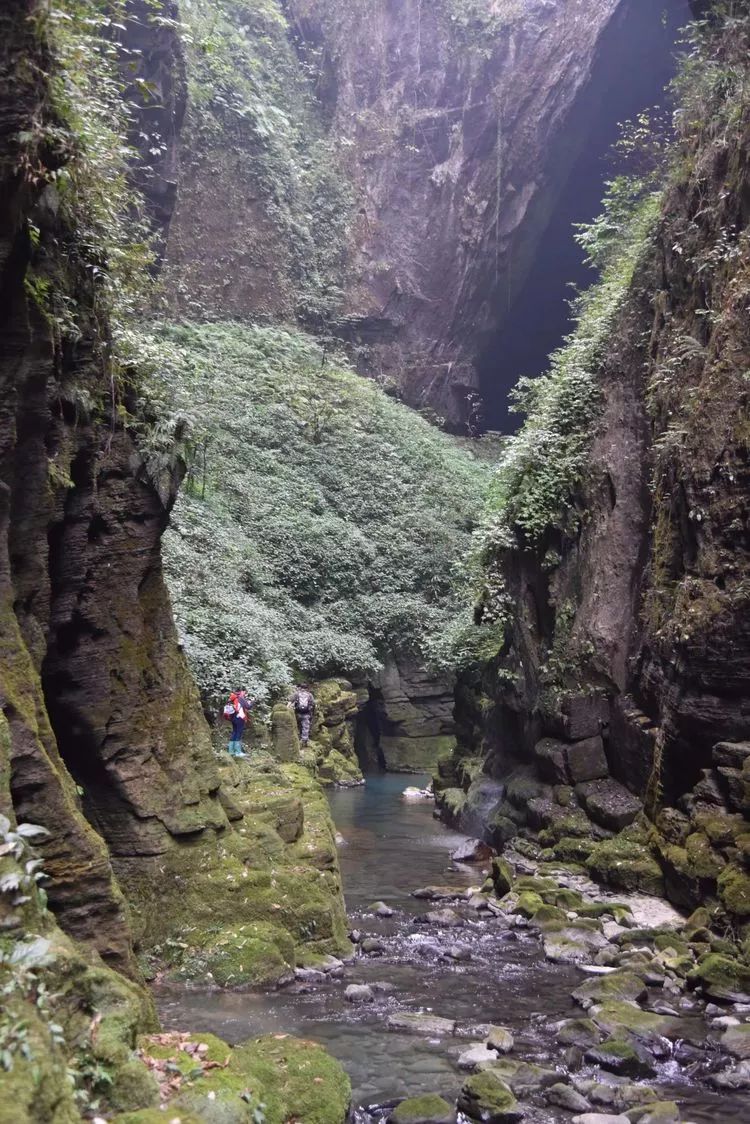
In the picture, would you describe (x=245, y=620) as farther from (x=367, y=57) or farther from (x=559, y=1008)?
(x=367, y=57)

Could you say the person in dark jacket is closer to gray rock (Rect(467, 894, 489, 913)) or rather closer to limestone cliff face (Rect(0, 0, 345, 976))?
gray rock (Rect(467, 894, 489, 913))

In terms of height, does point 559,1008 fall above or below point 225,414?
below

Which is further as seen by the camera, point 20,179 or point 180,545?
point 180,545

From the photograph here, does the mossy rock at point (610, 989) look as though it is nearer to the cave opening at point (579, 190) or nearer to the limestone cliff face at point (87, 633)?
the limestone cliff face at point (87, 633)

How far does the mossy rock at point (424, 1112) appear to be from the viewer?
583 cm

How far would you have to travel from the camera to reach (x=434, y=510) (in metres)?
30.9

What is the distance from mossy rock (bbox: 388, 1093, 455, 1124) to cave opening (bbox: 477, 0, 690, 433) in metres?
25.6

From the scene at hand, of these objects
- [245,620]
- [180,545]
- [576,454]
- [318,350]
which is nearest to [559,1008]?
[576,454]

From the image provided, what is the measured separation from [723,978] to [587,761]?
6221mm

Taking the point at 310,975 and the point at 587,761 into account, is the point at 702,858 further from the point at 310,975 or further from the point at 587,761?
the point at 310,975

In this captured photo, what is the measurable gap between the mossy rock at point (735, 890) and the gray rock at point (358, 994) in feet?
13.5

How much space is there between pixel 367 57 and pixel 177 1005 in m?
39.8

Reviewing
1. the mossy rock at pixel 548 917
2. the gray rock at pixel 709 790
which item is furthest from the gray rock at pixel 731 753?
the mossy rock at pixel 548 917

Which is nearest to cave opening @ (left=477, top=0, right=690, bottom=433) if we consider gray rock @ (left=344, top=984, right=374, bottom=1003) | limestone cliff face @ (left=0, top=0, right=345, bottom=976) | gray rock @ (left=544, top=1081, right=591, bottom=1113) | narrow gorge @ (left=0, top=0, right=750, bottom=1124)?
narrow gorge @ (left=0, top=0, right=750, bottom=1124)
